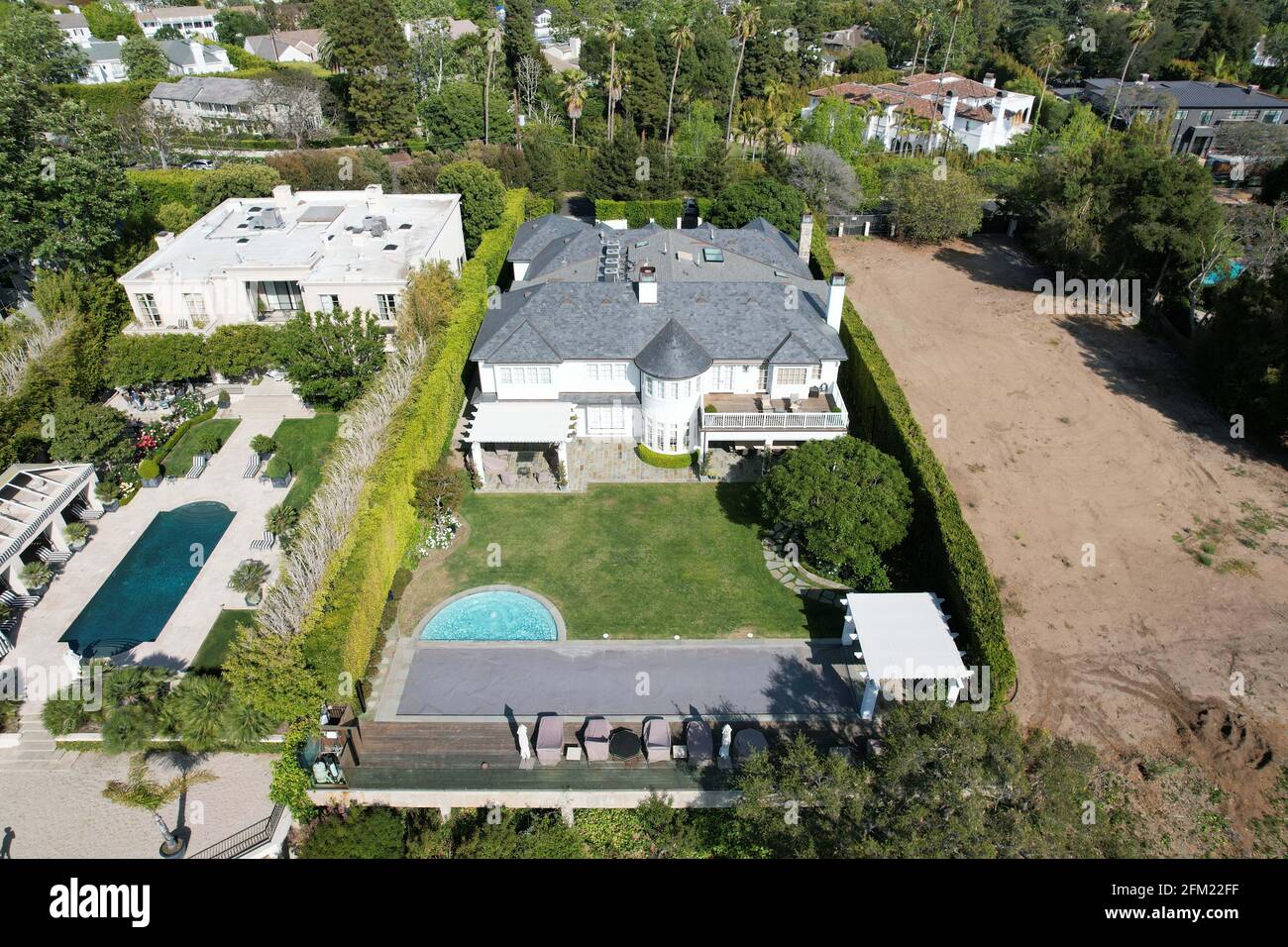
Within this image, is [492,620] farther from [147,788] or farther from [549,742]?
[147,788]

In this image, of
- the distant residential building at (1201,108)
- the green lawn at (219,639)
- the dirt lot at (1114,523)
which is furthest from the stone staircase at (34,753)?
the distant residential building at (1201,108)

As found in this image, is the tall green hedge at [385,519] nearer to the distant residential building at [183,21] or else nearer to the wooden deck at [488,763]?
the wooden deck at [488,763]

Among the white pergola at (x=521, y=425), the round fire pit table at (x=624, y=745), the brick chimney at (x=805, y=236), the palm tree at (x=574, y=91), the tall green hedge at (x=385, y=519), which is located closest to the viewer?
the round fire pit table at (x=624, y=745)

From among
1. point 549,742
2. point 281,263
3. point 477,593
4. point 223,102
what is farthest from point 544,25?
point 549,742

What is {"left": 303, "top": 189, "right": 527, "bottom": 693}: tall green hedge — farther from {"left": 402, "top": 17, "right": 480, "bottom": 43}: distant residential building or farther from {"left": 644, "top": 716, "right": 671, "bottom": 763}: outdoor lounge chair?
{"left": 402, "top": 17, "right": 480, "bottom": 43}: distant residential building

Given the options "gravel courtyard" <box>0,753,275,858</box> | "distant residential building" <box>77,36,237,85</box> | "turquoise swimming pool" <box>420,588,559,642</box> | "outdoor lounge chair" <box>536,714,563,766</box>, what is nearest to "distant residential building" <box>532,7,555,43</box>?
"distant residential building" <box>77,36,237,85</box>
